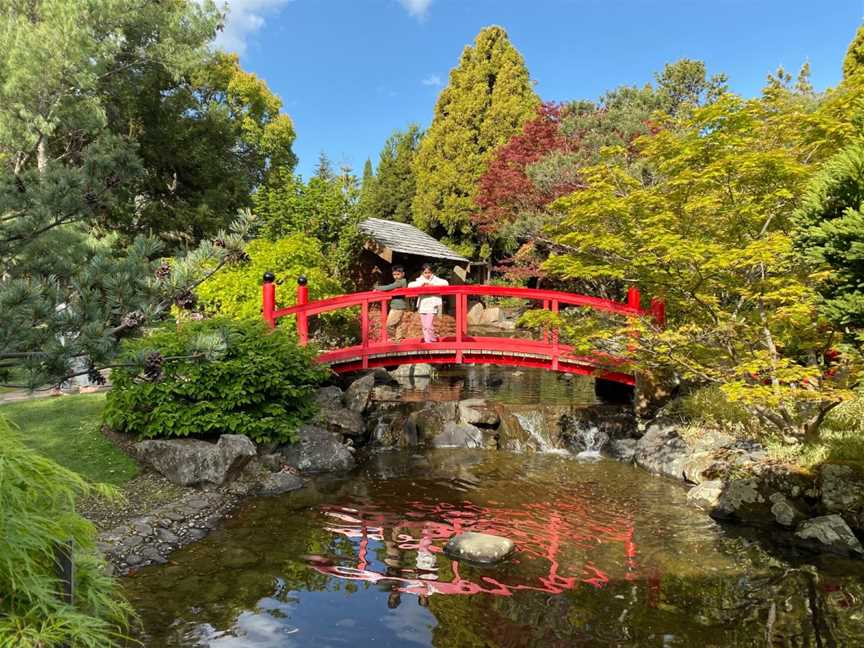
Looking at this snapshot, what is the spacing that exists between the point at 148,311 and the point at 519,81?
30446mm

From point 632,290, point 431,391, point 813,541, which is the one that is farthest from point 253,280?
point 813,541

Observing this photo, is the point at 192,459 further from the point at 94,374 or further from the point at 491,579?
the point at 94,374

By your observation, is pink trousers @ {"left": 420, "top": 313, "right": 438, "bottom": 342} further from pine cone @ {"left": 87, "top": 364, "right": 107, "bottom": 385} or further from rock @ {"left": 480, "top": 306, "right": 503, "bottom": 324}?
rock @ {"left": 480, "top": 306, "right": 503, "bottom": 324}

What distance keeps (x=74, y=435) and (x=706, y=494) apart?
8894 millimetres

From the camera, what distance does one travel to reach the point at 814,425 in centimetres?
816

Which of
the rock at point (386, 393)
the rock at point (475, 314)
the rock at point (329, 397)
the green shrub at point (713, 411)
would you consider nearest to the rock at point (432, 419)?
the rock at point (329, 397)

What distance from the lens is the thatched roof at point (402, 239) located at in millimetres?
20578

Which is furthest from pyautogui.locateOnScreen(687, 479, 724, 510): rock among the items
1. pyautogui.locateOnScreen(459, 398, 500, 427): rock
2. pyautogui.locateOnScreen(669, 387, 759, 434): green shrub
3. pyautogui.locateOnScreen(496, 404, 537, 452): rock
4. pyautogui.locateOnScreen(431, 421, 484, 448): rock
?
pyautogui.locateOnScreen(459, 398, 500, 427): rock

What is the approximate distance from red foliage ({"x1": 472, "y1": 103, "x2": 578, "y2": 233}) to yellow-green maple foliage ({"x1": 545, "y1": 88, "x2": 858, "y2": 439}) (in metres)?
10.8

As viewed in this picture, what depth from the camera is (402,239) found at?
22109 millimetres

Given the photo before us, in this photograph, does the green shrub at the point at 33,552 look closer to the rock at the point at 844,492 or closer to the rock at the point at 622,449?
the rock at the point at 844,492

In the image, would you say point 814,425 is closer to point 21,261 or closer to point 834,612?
point 834,612

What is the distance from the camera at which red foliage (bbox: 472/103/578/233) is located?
20.8 meters

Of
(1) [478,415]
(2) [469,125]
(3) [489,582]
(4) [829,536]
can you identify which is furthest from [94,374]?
(2) [469,125]
